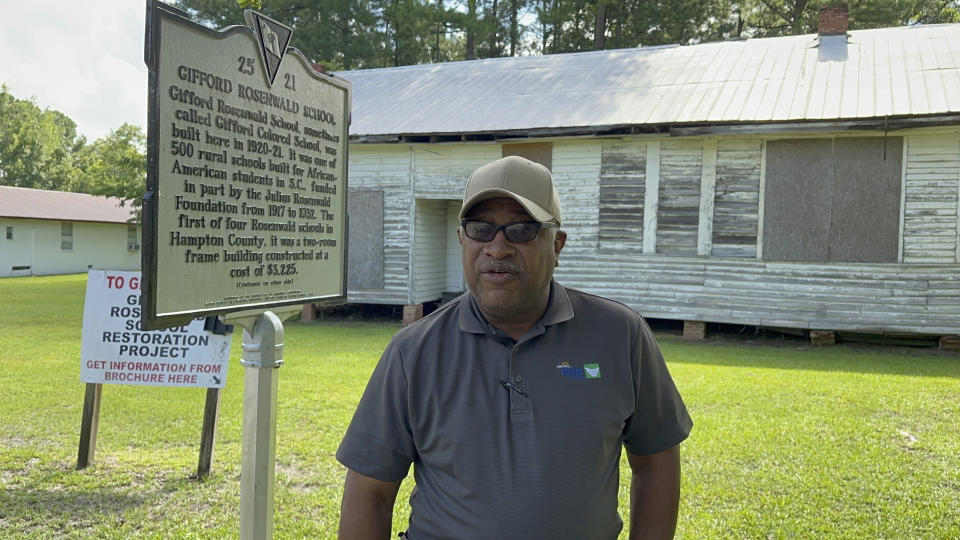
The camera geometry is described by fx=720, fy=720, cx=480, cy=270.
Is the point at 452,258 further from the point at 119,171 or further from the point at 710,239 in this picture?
the point at 119,171

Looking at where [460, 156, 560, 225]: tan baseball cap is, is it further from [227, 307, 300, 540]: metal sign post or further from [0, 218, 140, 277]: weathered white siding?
[0, 218, 140, 277]: weathered white siding

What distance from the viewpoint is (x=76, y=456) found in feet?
19.5

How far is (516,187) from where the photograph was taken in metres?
2.37

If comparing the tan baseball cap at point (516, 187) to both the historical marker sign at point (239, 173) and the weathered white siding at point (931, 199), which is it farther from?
the weathered white siding at point (931, 199)

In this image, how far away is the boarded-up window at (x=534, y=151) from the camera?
14398 mm

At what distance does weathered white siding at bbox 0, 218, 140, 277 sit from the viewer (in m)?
33.5

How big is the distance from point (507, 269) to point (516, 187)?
0.27 metres

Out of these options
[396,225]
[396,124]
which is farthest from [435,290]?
[396,124]

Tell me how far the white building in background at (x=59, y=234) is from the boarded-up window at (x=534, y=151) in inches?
857

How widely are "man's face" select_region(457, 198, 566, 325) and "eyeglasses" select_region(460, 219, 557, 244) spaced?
1cm

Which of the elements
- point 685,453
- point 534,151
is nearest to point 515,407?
point 685,453

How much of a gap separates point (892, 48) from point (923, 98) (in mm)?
3440

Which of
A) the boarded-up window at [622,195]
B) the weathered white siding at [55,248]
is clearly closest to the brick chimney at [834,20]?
the boarded-up window at [622,195]

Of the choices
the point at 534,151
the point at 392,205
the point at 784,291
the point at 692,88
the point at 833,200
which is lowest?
the point at 784,291
